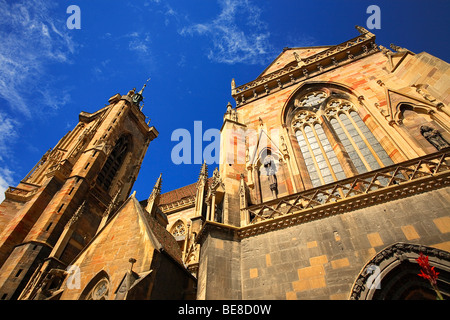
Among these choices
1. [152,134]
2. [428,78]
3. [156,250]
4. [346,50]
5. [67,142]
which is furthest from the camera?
[152,134]

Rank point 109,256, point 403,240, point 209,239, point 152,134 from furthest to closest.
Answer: point 152,134, point 109,256, point 209,239, point 403,240

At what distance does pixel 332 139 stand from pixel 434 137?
284 cm

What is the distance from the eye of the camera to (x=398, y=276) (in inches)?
172

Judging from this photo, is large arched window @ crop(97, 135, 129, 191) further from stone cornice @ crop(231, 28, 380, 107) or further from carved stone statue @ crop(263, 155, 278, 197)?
carved stone statue @ crop(263, 155, 278, 197)

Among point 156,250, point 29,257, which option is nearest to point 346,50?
point 156,250

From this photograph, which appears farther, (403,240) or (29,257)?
(29,257)

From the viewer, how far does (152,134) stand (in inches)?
1128

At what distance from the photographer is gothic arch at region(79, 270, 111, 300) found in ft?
21.3

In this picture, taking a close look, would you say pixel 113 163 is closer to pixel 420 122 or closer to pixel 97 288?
pixel 97 288

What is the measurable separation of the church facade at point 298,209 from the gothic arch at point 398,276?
0.02 meters

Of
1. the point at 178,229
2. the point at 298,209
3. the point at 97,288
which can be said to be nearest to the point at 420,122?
the point at 298,209
